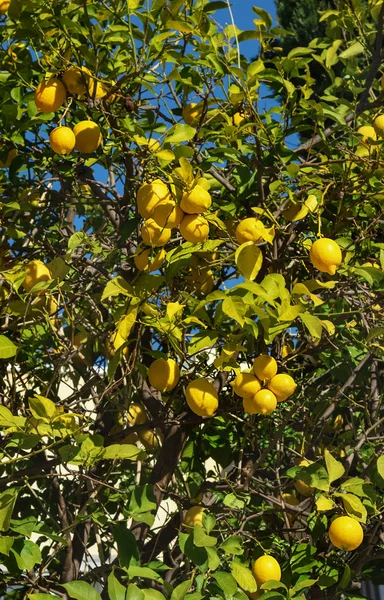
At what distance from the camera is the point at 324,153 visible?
72.2 inches

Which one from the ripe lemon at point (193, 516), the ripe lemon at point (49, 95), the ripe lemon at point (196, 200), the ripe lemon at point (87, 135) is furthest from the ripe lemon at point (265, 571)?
the ripe lemon at point (49, 95)

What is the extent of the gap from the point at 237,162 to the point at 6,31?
22.0 inches

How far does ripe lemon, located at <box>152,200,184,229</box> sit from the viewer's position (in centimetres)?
134

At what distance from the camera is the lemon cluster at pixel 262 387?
52.0 inches

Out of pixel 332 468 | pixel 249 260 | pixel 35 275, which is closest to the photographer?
pixel 249 260

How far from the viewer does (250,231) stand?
1.38 m

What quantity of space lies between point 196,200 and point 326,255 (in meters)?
0.25

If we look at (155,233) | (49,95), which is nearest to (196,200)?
(155,233)

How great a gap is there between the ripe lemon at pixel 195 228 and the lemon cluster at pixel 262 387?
0.24m

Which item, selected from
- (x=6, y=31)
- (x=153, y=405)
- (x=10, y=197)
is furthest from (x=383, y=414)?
(x=6, y=31)

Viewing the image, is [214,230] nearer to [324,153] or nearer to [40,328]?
[324,153]

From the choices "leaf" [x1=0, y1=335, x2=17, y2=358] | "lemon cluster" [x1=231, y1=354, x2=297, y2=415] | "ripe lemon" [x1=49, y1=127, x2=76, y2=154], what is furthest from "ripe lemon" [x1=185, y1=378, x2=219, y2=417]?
"ripe lemon" [x1=49, y1=127, x2=76, y2=154]

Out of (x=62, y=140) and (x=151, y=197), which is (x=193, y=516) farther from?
(x=62, y=140)

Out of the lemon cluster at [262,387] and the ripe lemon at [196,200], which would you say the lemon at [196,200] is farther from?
the lemon cluster at [262,387]
